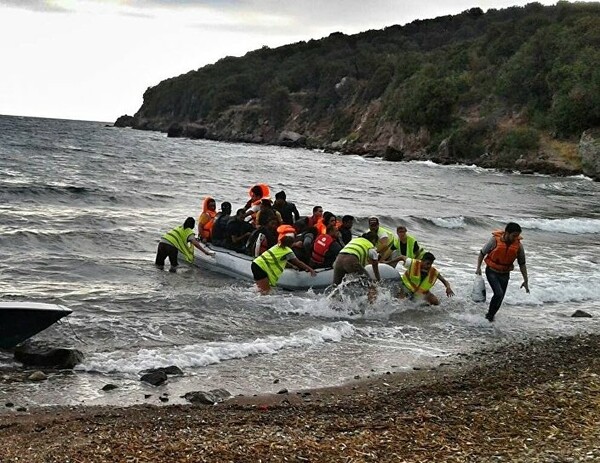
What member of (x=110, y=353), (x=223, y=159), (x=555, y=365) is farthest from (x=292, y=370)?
(x=223, y=159)

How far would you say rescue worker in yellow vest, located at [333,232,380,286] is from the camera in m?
11.8

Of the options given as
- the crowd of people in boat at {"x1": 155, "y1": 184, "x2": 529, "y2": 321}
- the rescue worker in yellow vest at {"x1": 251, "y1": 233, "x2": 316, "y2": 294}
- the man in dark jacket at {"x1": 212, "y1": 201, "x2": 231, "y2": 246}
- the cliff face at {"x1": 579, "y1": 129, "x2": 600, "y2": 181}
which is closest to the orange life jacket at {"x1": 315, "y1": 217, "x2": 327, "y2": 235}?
the crowd of people in boat at {"x1": 155, "y1": 184, "x2": 529, "y2": 321}

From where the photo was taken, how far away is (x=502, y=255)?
10672 millimetres

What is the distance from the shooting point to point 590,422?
6.14 metres

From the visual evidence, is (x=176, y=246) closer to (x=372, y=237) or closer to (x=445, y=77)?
(x=372, y=237)

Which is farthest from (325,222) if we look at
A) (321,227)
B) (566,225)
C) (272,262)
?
(566,225)

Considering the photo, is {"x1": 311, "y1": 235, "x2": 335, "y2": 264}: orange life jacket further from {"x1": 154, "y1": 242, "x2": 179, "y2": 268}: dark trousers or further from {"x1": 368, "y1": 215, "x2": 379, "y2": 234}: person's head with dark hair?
{"x1": 154, "y1": 242, "x2": 179, "y2": 268}: dark trousers

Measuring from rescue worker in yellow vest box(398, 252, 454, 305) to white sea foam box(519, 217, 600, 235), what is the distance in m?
14.2

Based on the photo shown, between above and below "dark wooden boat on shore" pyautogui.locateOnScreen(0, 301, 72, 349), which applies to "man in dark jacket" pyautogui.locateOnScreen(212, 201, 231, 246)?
above

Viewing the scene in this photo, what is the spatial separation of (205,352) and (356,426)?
11.4 feet

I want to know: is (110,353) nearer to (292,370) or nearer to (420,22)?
(292,370)

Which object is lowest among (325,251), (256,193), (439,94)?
(325,251)

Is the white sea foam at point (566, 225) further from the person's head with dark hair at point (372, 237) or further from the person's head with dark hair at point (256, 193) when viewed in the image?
the person's head with dark hair at point (372, 237)

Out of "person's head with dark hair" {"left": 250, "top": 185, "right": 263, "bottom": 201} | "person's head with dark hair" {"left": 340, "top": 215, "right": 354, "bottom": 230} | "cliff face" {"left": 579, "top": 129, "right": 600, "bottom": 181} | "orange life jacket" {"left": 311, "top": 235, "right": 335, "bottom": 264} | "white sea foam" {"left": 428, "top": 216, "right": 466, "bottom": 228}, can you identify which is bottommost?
"white sea foam" {"left": 428, "top": 216, "right": 466, "bottom": 228}
